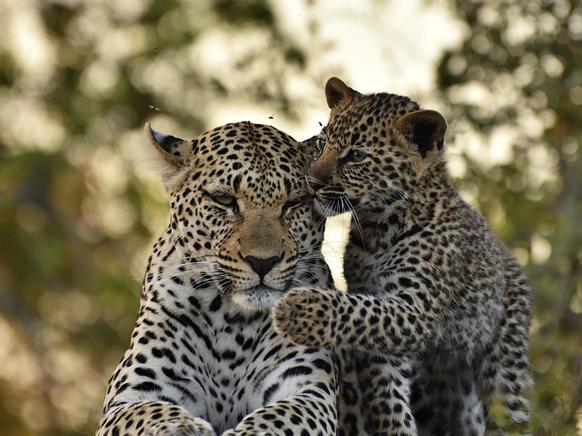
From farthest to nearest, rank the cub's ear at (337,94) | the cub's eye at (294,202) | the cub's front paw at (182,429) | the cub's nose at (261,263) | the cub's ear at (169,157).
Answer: the cub's ear at (337,94) → the cub's ear at (169,157) → the cub's eye at (294,202) → the cub's nose at (261,263) → the cub's front paw at (182,429)

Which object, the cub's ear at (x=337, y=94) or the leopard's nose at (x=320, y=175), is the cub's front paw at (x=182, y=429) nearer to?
the leopard's nose at (x=320, y=175)

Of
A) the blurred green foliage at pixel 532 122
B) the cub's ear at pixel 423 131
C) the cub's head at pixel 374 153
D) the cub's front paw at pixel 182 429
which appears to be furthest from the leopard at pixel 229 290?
the blurred green foliage at pixel 532 122

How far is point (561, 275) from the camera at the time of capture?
44.8 ft

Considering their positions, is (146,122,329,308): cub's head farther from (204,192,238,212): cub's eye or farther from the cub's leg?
the cub's leg

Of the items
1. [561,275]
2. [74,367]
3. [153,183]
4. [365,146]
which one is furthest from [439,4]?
[74,367]

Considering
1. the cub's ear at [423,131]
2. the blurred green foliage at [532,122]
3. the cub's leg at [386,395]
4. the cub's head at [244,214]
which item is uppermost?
the blurred green foliage at [532,122]

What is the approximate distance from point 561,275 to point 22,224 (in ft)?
51.6

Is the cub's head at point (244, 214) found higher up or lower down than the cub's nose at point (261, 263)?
higher up

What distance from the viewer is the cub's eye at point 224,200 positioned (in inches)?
376

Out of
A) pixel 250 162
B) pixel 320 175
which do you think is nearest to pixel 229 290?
pixel 250 162

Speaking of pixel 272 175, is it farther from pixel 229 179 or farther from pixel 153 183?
pixel 153 183

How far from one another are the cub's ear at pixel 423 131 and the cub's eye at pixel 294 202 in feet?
2.93

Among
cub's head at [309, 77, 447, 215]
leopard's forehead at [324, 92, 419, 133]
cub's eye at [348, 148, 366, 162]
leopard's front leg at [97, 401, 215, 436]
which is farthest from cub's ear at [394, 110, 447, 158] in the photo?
leopard's front leg at [97, 401, 215, 436]

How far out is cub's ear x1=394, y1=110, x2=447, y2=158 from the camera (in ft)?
32.8
